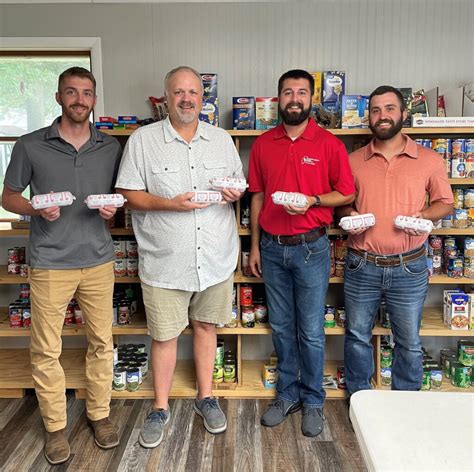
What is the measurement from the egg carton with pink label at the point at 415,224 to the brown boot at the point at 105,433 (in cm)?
180

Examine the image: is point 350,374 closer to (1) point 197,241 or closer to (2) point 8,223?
(1) point 197,241

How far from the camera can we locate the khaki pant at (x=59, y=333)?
2.36 m

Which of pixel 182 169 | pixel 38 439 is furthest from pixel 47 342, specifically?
pixel 182 169

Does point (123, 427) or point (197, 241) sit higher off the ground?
point (197, 241)

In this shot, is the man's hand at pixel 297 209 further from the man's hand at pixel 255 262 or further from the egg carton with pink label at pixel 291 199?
the man's hand at pixel 255 262

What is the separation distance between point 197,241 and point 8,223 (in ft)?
5.59

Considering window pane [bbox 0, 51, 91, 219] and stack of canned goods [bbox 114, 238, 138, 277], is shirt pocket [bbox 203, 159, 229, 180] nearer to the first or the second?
stack of canned goods [bbox 114, 238, 138, 277]

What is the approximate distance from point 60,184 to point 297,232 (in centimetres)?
119

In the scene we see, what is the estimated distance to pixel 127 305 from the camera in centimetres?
306

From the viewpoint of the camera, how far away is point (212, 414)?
267 centimetres

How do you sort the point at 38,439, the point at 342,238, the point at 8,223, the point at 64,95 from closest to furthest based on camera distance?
1. the point at 64,95
2. the point at 38,439
3. the point at 342,238
4. the point at 8,223

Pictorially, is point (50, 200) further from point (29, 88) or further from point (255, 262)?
point (29, 88)

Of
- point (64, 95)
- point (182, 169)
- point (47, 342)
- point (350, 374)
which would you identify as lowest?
point (350, 374)

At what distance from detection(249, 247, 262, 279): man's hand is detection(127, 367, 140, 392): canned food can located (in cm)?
96
